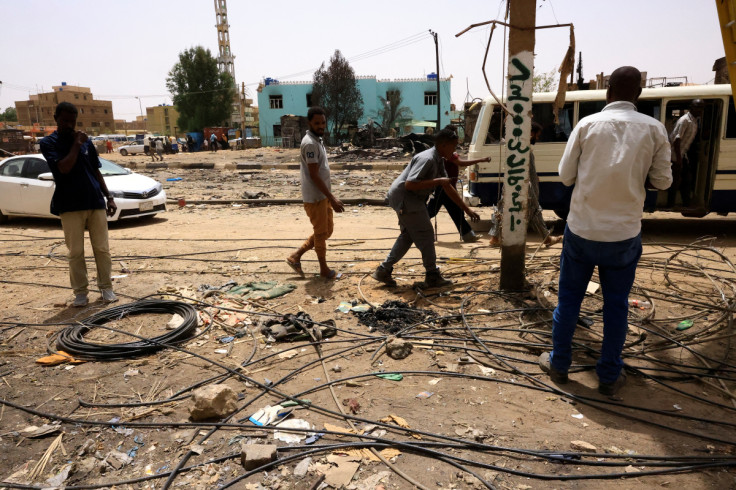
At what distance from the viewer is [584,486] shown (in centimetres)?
225

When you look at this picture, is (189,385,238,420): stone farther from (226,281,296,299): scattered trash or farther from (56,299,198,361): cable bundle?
(226,281,296,299): scattered trash

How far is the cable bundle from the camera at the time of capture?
3777 millimetres

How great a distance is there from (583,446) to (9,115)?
10319 centimetres

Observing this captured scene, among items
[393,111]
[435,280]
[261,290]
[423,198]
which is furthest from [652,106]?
[393,111]

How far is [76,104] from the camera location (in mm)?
75750

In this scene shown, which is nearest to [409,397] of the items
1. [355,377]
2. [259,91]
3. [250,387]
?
[355,377]

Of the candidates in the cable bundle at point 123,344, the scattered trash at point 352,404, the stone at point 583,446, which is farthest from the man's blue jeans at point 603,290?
the cable bundle at point 123,344

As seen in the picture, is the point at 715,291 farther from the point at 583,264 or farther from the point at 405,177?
the point at 405,177

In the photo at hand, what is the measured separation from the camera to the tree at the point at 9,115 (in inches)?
3181

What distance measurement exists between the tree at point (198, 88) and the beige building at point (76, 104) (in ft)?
84.6

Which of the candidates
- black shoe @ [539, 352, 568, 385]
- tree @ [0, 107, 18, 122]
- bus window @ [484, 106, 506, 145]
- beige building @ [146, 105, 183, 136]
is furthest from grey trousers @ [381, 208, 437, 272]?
tree @ [0, 107, 18, 122]

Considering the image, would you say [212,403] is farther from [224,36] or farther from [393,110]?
[224,36]

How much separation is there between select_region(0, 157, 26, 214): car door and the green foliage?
39020mm

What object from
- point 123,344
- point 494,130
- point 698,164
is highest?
point 494,130
